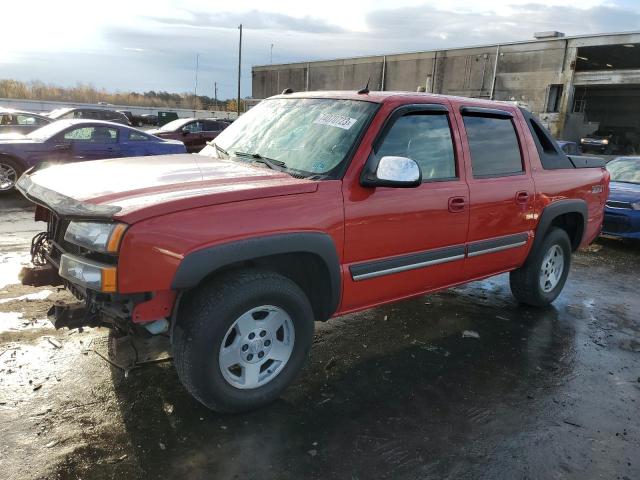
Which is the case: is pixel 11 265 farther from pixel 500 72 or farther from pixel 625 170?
pixel 500 72

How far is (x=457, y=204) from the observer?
3793 mm

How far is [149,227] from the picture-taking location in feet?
8.09

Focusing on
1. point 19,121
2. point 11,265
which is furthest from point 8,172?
point 19,121

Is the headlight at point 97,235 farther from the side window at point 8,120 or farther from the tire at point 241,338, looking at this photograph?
the side window at point 8,120

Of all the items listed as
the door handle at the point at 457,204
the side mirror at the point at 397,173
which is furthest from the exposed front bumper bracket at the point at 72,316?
the door handle at the point at 457,204

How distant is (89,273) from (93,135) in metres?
8.69

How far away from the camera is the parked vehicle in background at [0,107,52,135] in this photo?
12.9 m

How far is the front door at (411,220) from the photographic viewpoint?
10.7 feet

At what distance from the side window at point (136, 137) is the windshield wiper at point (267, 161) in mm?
7918

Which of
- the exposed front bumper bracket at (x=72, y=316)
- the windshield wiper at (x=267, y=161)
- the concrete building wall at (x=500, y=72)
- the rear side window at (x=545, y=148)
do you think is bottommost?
the exposed front bumper bracket at (x=72, y=316)

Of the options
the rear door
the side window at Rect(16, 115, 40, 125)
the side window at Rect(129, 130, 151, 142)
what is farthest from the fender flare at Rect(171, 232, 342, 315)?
the side window at Rect(16, 115, 40, 125)

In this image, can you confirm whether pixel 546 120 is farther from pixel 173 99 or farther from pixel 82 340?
pixel 173 99

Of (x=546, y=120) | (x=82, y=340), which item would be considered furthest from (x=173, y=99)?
(x=82, y=340)

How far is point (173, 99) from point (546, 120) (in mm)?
56398
